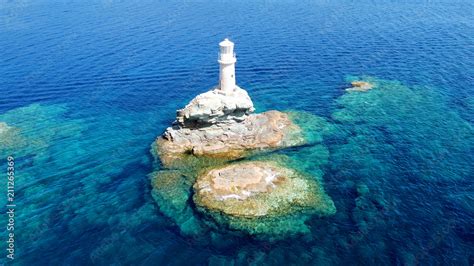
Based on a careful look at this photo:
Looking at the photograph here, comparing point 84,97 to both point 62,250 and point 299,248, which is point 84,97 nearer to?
point 62,250

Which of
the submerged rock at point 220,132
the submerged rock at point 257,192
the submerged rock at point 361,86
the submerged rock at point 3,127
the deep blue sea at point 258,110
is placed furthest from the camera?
the submerged rock at point 361,86

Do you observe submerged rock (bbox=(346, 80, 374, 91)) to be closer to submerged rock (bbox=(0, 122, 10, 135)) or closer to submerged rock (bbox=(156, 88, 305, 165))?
submerged rock (bbox=(156, 88, 305, 165))

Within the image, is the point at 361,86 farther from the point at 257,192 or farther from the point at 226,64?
the point at 257,192

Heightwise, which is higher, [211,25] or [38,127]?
[211,25]

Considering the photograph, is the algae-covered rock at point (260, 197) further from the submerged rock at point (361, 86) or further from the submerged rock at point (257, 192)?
the submerged rock at point (361, 86)

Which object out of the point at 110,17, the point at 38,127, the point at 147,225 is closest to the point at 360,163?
the point at 147,225

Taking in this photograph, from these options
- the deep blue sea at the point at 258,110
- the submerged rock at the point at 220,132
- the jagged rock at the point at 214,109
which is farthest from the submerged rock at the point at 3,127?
the jagged rock at the point at 214,109

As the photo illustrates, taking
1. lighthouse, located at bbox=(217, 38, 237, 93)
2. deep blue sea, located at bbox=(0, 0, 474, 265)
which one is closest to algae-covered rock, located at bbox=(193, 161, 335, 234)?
deep blue sea, located at bbox=(0, 0, 474, 265)

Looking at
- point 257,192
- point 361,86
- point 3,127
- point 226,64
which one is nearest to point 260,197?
point 257,192
